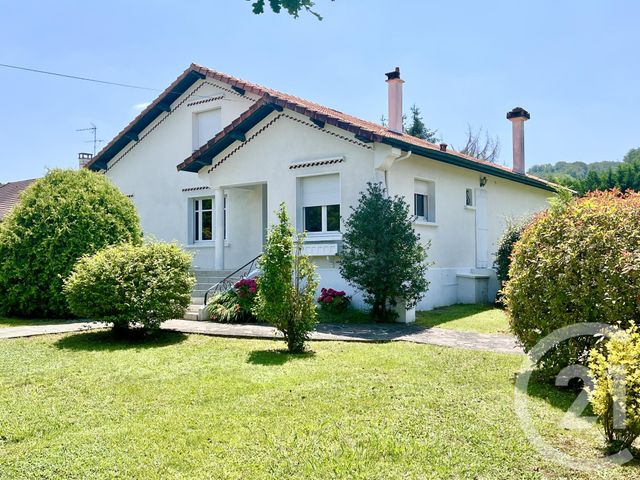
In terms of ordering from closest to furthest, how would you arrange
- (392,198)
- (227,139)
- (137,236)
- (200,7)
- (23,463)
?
(23,463)
(200,7)
(392,198)
(137,236)
(227,139)

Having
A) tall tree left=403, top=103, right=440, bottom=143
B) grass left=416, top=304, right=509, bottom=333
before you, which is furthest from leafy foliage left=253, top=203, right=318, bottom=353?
tall tree left=403, top=103, right=440, bottom=143

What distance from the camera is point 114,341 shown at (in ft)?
32.3

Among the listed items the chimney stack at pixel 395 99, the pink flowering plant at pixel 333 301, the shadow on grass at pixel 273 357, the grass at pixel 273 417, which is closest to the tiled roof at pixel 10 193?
the chimney stack at pixel 395 99

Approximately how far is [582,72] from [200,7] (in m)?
19.2

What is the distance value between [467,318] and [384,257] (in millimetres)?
2907

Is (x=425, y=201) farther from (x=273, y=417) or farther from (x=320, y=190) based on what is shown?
(x=273, y=417)

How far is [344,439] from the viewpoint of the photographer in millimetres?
4801

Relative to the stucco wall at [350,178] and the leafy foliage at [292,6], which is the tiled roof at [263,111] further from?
the leafy foliage at [292,6]

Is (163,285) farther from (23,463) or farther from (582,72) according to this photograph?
(582,72)

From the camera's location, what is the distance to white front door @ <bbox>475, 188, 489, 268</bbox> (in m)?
17.5

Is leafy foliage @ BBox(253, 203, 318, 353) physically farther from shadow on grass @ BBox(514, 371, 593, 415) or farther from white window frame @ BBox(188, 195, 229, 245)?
white window frame @ BBox(188, 195, 229, 245)

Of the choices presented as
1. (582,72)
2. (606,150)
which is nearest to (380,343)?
(582,72)

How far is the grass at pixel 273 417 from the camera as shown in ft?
14.1

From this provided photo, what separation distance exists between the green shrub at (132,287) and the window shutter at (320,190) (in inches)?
204
